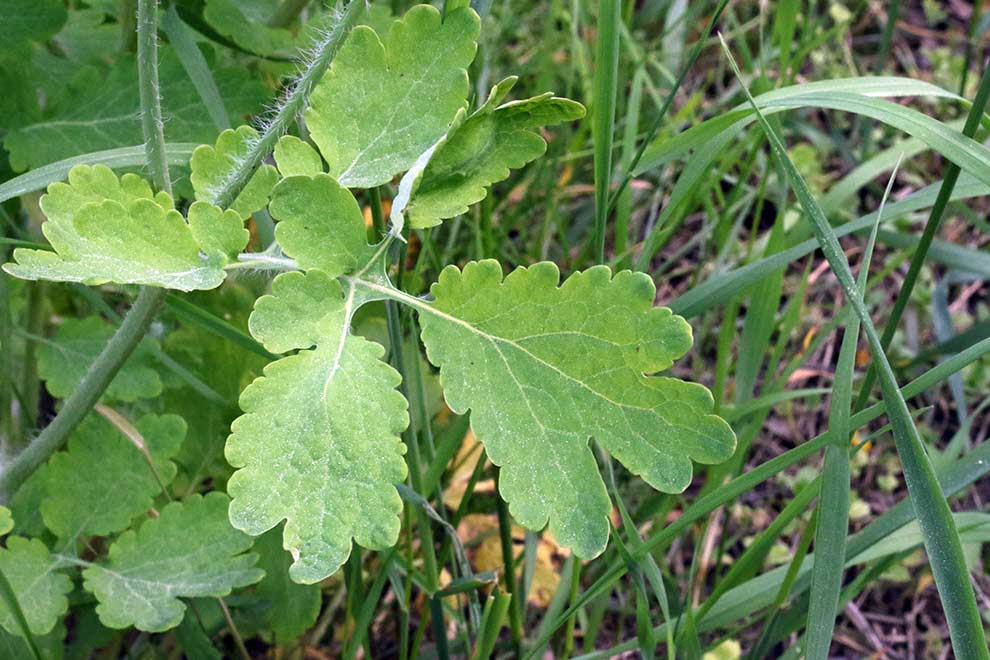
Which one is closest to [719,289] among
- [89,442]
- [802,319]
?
[89,442]

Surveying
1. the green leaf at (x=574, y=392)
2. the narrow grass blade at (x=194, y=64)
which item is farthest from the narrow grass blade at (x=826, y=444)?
the narrow grass blade at (x=194, y=64)

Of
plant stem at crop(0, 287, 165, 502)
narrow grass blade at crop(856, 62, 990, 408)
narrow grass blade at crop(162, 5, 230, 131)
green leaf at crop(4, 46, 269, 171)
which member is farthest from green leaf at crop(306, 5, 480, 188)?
narrow grass blade at crop(856, 62, 990, 408)

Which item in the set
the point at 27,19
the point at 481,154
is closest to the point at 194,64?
the point at 27,19

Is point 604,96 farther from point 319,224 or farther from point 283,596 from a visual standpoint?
point 283,596

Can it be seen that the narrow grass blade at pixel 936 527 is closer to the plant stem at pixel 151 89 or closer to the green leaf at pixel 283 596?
the plant stem at pixel 151 89

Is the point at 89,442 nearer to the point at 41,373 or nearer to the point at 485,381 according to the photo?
the point at 41,373
